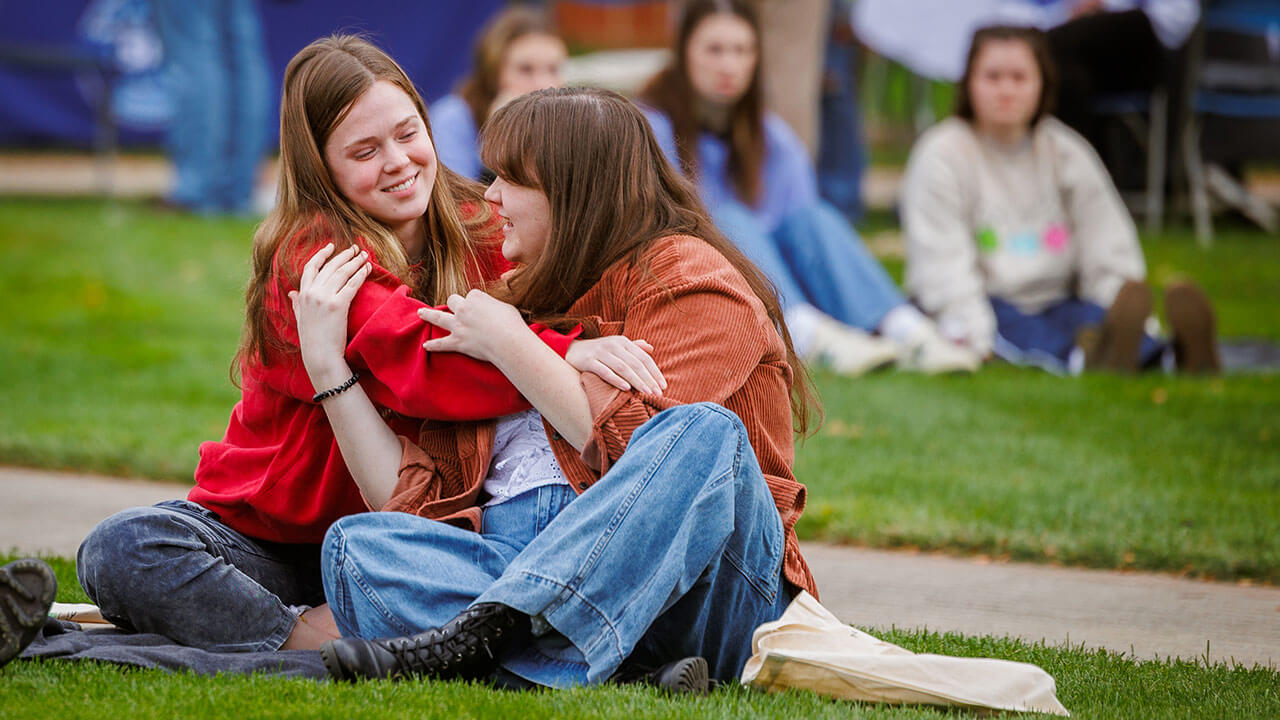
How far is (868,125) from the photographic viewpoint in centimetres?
1984

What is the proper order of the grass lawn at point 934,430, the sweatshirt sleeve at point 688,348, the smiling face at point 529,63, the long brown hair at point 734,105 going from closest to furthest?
the sweatshirt sleeve at point 688,348 → the grass lawn at point 934,430 → the smiling face at point 529,63 → the long brown hair at point 734,105

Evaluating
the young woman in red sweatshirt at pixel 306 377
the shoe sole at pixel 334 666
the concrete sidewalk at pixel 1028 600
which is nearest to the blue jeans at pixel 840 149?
the concrete sidewalk at pixel 1028 600

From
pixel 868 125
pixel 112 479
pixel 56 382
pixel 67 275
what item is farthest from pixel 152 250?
pixel 868 125

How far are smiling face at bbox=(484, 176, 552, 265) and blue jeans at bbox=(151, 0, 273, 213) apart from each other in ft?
27.8

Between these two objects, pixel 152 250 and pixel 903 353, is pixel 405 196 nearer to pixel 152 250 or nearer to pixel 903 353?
pixel 903 353

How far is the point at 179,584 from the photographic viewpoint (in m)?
2.86

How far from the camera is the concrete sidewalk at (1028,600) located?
3.35m

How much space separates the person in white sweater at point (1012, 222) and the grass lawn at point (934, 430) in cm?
38

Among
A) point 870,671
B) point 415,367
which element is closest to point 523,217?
point 415,367

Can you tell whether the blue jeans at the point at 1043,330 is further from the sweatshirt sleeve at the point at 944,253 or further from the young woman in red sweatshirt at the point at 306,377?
the young woman in red sweatshirt at the point at 306,377

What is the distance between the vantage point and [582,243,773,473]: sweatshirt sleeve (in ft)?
8.86

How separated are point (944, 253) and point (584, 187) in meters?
4.59

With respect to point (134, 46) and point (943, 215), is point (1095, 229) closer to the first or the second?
point (943, 215)

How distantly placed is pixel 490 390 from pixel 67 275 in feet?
22.6
